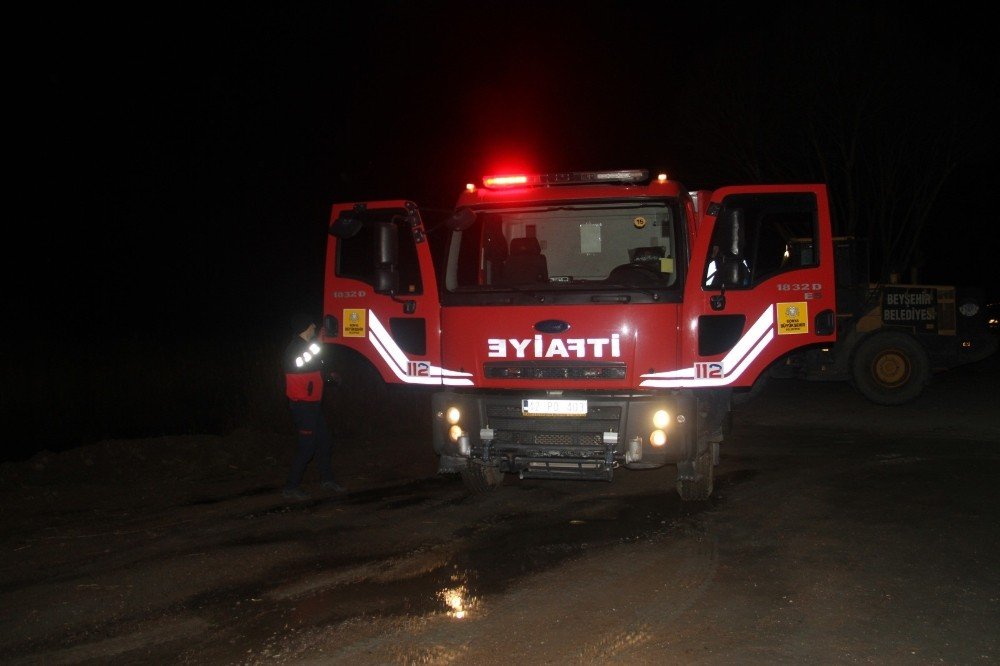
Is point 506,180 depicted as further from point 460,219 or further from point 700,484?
point 700,484

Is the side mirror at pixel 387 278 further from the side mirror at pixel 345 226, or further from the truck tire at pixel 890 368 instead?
the truck tire at pixel 890 368

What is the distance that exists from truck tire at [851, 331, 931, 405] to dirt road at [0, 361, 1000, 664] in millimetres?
4334

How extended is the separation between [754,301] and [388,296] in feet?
9.36

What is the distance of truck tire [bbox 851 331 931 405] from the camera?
1412 cm

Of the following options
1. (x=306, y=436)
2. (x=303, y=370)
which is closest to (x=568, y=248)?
(x=303, y=370)

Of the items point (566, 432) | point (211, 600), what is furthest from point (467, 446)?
point (211, 600)

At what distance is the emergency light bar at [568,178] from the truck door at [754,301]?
72 cm

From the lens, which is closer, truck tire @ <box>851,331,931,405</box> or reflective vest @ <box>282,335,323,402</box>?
reflective vest @ <box>282,335,323,402</box>

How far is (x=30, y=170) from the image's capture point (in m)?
22.7

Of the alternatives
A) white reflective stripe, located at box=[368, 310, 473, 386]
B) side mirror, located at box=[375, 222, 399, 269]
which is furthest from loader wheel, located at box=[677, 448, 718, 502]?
side mirror, located at box=[375, 222, 399, 269]

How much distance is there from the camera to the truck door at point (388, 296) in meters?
7.60

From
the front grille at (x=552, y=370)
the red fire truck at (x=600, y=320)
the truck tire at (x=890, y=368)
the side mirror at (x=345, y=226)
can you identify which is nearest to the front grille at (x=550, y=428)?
the red fire truck at (x=600, y=320)

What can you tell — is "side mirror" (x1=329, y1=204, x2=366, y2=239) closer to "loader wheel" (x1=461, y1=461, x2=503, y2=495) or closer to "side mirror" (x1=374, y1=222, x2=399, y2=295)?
"side mirror" (x1=374, y1=222, x2=399, y2=295)

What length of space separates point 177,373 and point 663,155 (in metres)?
18.6
